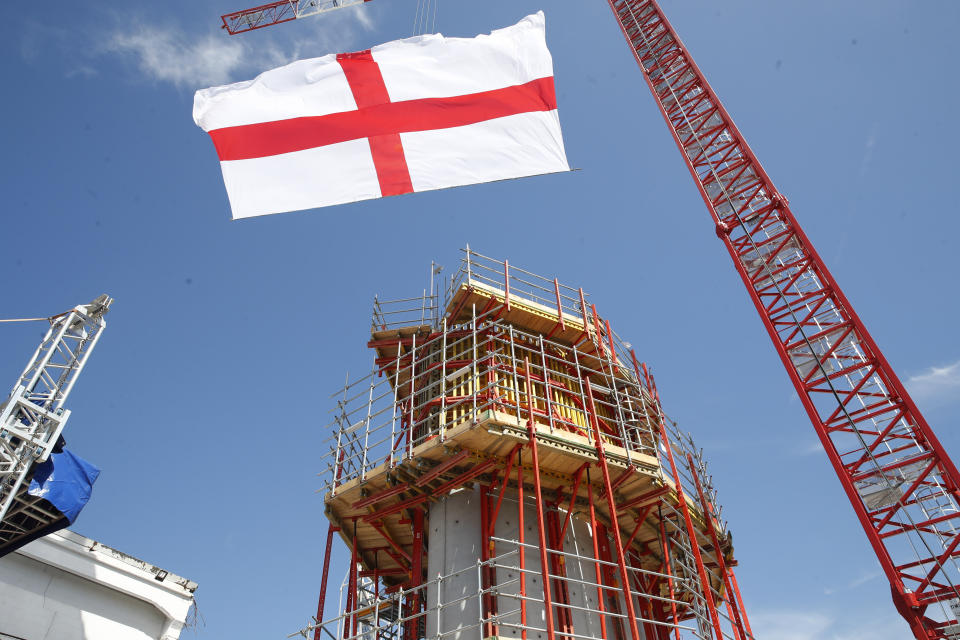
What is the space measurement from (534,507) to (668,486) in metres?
3.51

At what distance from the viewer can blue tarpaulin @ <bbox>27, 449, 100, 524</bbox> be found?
19141mm

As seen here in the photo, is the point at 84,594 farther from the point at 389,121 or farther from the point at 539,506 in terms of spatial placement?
the point at 389,121

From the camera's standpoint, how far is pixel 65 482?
19609 millimetres

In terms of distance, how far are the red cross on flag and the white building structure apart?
16.1 m

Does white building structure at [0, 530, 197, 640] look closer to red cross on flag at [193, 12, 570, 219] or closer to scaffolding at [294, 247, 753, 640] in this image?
scaffolding at [294, 247, 753, 640]

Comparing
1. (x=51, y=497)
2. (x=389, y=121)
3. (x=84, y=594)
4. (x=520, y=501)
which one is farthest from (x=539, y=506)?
(x=84, y=594)

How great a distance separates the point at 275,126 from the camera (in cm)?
1680

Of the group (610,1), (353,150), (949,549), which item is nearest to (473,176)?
(353,150)

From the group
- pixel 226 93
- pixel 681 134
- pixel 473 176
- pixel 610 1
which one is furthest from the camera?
pixel 610 1

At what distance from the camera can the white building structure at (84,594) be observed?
2284 cm

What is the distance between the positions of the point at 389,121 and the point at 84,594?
19.6m

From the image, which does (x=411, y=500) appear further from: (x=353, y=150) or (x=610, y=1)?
(x=610, y=1)

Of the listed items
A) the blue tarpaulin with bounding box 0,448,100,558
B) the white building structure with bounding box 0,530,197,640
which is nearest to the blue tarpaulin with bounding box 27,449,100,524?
the blue tarpaulin with bounding box 0,448,100,558

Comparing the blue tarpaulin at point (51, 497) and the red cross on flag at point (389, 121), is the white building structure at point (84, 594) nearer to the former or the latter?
the blue tarpaulin at point (51, 497)
